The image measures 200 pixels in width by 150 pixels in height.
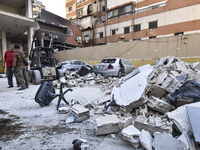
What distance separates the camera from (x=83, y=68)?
8711mm

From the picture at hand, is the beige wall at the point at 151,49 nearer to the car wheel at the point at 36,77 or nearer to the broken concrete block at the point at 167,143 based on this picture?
the car wheel at the point at 36,77

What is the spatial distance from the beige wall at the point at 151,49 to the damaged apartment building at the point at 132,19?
6.25 m

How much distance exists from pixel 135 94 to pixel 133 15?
64.2ft

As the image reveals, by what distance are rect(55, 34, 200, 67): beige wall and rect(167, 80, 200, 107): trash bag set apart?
10.5 metres

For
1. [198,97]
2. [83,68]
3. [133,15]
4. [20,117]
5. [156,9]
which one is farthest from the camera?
[133,15]

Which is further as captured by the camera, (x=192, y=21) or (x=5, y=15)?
(x=192, y=21)

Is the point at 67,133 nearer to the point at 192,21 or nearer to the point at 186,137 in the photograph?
the point at 186,137

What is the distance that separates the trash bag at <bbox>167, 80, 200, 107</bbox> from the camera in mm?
2273

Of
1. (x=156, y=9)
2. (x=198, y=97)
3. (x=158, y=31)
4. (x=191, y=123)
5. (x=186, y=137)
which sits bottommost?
(x=186, y=137)

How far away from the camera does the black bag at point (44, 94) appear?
3054 mm

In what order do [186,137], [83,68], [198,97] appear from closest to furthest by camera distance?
[186,137], [198,97], [83,68]

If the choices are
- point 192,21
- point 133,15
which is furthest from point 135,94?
point 133,15

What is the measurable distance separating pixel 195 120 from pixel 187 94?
91 cm

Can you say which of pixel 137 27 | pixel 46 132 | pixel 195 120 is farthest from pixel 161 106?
pixel 137 27
